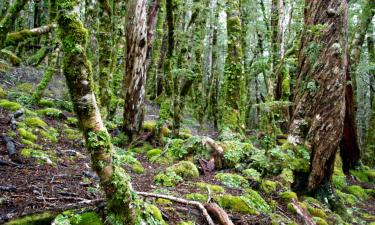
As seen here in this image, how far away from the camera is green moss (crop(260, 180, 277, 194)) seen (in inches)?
263

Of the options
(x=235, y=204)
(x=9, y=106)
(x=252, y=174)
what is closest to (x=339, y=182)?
(x=252, y=174)

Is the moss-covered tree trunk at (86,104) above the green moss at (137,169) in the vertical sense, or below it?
above

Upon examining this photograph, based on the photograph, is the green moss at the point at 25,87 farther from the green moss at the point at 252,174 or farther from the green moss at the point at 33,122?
the green moss at the point at 252,174

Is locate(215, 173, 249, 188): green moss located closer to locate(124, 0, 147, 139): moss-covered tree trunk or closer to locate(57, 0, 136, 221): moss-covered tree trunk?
locate(124, 0, 147, 139): moss-covered tree trunk

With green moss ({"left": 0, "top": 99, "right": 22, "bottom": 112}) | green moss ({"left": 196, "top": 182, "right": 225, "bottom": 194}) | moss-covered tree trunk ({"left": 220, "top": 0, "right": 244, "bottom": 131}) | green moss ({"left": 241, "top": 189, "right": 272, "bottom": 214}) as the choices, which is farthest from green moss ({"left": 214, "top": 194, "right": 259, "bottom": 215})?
green moss ({"left": 0, "top": 99, "right": 22, "bottom": 112})

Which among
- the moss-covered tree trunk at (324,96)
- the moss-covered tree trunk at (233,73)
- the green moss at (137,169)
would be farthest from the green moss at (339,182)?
the green moss at (137,169)

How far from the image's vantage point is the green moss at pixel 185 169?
265 inches

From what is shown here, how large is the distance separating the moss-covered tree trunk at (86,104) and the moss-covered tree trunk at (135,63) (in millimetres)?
6301

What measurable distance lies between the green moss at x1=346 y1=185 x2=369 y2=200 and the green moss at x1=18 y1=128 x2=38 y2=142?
889 centimetres

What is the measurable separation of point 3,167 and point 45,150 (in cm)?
157

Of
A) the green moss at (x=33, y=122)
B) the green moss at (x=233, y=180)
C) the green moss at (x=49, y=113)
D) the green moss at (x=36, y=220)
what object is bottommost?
the green moss at (x=233, y=180)

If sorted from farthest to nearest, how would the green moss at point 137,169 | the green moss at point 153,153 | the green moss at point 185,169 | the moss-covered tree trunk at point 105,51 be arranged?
the moss-covered tree trunk at point 105,51 < the green moss at point 153,153 < the green moss at point 137,169 < the green moss at point 185,169

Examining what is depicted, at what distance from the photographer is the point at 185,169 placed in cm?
693

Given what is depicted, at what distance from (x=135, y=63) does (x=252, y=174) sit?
174 inches
